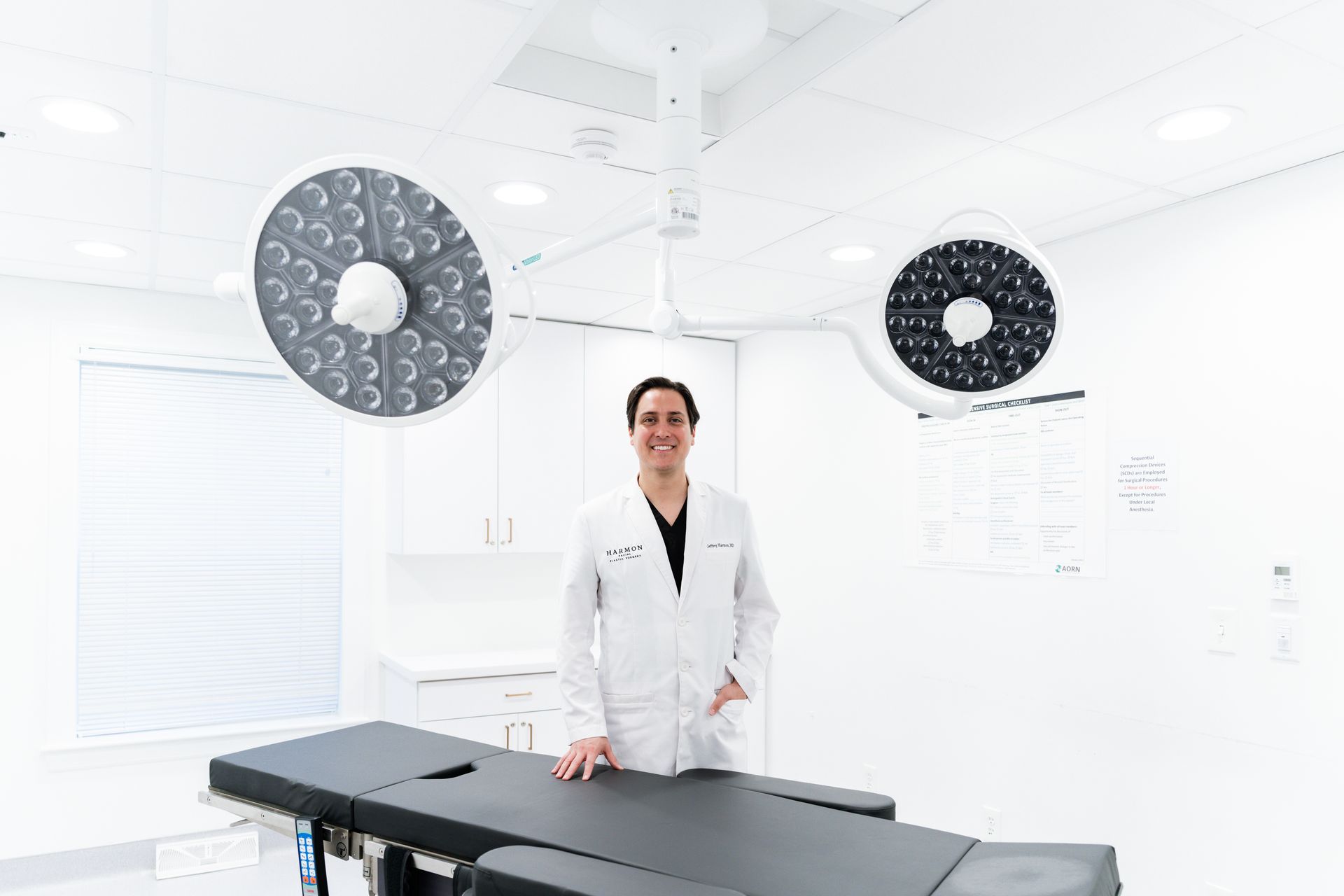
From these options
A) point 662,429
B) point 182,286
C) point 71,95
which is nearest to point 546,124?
point 662,429

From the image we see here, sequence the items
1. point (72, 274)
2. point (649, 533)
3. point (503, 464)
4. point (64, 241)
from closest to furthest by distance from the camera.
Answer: point (649, 533), point (64, 241), point (72, 274), point (503, 464)

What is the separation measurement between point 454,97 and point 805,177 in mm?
930

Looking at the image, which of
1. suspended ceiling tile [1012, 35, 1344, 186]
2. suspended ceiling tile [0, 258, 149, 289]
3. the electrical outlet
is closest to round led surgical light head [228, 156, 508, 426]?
suspended ceiling tile [1012, 35, 1344, 186]

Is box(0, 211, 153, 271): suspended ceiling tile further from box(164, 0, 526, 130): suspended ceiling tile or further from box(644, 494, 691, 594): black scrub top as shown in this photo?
box(644, 494, 691, 594): black scrub top

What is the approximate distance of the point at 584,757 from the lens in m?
1.92

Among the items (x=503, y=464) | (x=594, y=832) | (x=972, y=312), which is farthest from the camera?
(x=503, y=464)

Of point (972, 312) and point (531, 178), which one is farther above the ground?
point (531, 178)

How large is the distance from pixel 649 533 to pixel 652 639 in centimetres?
26

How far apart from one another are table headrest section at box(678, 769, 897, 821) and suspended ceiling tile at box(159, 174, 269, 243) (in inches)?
71.6

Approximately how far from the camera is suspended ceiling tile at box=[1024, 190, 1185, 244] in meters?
2.54

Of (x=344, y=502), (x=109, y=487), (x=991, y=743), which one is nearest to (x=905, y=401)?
(x=991, y=743)

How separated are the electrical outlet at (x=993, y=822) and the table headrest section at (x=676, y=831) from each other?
5.59 feet

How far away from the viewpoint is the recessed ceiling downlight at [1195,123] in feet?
6.51

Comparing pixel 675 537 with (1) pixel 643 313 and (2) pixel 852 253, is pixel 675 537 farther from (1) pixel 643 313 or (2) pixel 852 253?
(1) pixel 643 313
